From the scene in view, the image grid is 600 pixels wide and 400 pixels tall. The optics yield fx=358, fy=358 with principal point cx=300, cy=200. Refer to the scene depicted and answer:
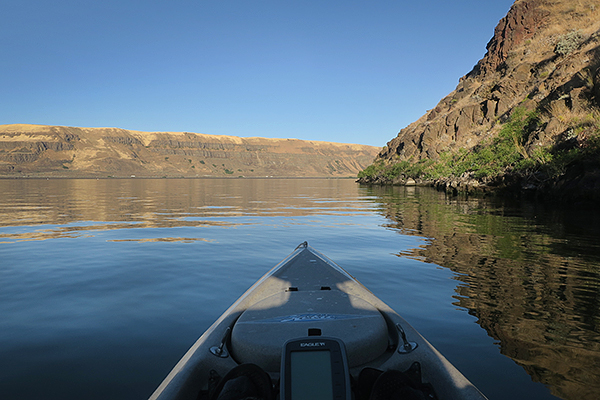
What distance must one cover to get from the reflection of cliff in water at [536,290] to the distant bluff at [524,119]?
11727 millimetres

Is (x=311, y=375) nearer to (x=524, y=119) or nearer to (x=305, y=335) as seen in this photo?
(x=305, y=335)

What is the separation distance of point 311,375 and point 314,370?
0.13ft

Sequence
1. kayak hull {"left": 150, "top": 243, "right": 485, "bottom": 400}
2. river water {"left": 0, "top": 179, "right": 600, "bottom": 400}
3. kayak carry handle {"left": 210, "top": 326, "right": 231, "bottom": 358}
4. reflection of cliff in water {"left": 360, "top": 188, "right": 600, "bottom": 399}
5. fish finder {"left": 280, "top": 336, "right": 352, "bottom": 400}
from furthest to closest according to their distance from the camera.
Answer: reflection of cliff in water {"left": 360, "top": 188, "right": 600, "bottom": 399}, river water {"left": 0, "top": 179, "right": 600, "bottom": 400}, kayak carry handle {"left": 210, "top": 326, "right": 231, "bottom": 358}, kayak hull {"left": 150, "top": 243, "right": 485, "bottom": 400}, fish finder {"left": 280, "top": 336, "right": 352, "bottom": 400}

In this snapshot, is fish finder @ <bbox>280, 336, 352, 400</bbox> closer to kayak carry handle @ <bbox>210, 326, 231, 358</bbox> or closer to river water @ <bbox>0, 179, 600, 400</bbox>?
kayak carry handle @ <bbox>210, 326, 231, 358</bbox>

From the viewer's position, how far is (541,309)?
19.5ft

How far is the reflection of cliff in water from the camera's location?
4266mm

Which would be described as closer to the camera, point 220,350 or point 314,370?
point 314,370

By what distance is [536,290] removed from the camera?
6.97 meters

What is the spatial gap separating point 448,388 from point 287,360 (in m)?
1.38

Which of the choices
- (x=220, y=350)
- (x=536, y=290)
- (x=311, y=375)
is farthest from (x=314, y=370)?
(x=536, y=290)

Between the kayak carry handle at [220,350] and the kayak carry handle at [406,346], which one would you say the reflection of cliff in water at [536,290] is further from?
the kayak carry handle at [220,350]

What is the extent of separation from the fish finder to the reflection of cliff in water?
2.68 metres

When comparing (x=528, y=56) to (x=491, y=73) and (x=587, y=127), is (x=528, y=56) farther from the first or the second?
(x=587, y=127)

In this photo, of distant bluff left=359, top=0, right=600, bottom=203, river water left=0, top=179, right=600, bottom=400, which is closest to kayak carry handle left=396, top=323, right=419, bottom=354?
river water left=0, top=179, right=600, bottom=400
